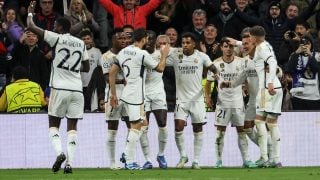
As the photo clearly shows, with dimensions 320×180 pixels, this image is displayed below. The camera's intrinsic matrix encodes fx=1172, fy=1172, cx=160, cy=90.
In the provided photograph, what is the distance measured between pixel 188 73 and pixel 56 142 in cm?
446

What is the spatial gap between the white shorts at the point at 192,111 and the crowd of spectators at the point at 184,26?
1822mm

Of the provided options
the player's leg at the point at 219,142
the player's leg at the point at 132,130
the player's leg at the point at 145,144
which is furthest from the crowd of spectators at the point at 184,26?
the player's leg at the point at 132,130

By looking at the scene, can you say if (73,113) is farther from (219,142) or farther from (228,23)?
(228,23)

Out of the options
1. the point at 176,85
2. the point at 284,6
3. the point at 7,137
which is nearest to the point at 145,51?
the point at 176,85

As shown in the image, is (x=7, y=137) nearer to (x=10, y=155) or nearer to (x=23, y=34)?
(x=10, y=155)

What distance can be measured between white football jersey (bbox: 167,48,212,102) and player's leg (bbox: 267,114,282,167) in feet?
5.55

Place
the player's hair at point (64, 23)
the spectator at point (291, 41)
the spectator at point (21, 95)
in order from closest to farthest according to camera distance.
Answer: the player's hair at point (64, 23) < the spectator at point (21, 95) < the spectator at point (291, 41)

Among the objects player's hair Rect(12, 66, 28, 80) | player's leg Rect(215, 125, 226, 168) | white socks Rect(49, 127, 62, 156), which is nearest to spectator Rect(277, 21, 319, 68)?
player's leg Rect(215, 125, 226, 168)

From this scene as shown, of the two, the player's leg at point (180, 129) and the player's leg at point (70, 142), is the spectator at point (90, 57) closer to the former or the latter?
the player's leg at point (180, 129)

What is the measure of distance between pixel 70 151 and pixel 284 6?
10015 mm

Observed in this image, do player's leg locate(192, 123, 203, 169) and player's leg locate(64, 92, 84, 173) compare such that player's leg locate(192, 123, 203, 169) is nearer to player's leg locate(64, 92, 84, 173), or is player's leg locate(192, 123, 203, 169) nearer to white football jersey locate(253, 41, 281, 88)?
white football jersey locate(253, 41, 281, 88)

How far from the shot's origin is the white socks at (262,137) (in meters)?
24.0

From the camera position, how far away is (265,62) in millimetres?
23562

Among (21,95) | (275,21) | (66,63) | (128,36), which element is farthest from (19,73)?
(275,21)
